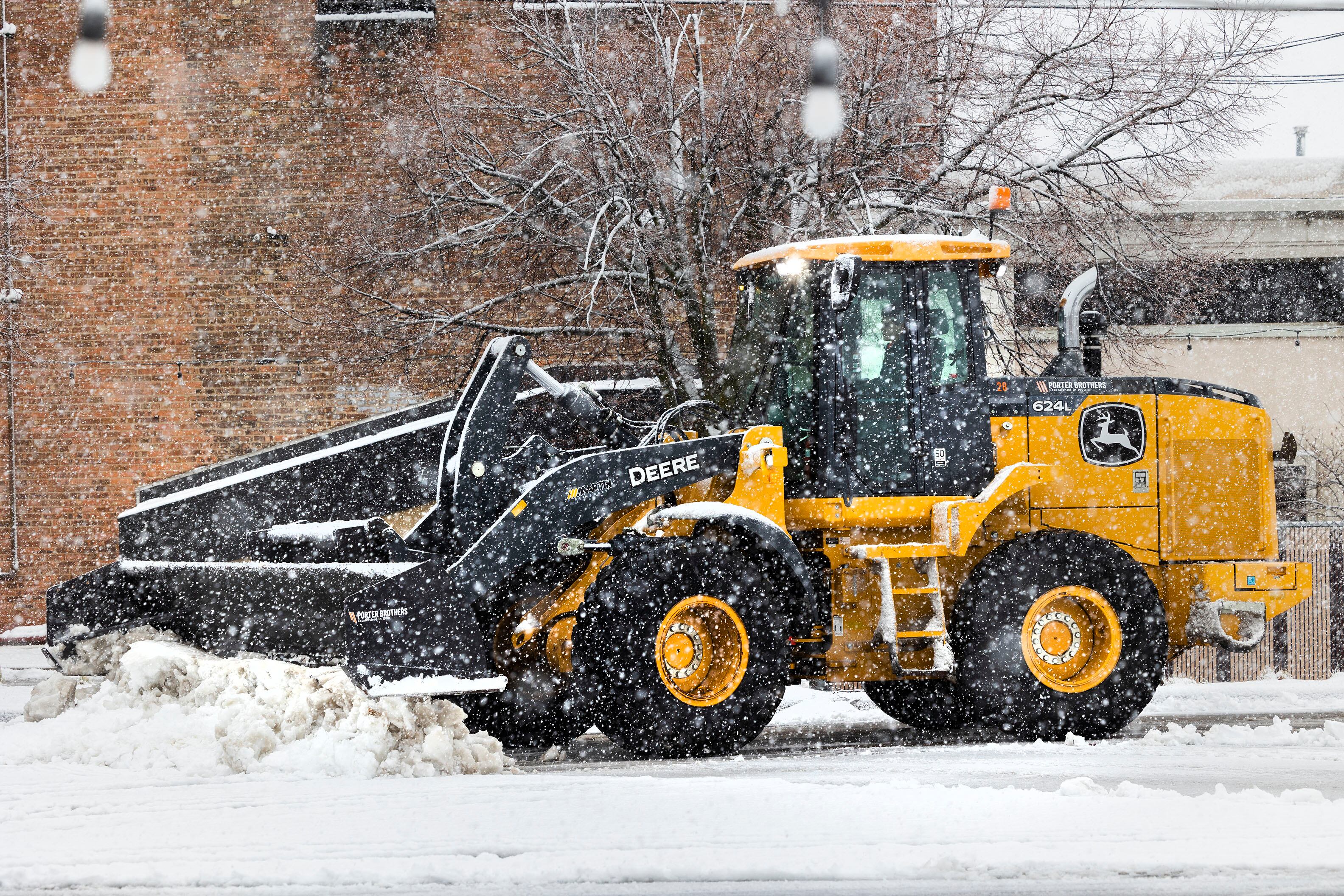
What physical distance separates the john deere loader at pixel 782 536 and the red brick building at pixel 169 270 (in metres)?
6.15

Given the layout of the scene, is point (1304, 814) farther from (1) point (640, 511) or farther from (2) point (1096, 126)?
(2) point (1096, 126)

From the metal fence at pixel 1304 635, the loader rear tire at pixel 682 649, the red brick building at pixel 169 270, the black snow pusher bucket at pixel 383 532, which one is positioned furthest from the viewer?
the red brick building at pixel 169 270

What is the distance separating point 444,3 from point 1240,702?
35.2ft

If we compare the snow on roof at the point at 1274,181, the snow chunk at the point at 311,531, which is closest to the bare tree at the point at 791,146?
the snow chunk at the point at 311,531

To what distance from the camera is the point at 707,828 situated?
5.45m

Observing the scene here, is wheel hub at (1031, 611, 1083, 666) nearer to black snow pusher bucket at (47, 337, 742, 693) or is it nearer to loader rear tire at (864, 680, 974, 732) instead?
loader rear tire at (864, 680, 974, 732)

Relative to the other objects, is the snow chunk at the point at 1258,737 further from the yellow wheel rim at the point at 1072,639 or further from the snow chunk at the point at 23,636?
the snow chunk at the point at 23,636

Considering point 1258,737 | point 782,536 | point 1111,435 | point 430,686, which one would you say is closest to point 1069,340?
point 1111,435

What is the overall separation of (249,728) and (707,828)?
2.67 metres

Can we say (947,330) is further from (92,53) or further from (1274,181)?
(1274,181)

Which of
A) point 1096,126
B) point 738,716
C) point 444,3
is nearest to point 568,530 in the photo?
point 738,716

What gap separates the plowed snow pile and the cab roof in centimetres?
349

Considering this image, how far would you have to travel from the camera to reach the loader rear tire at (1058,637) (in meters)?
8.27

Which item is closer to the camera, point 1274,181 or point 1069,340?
point 1069,340
